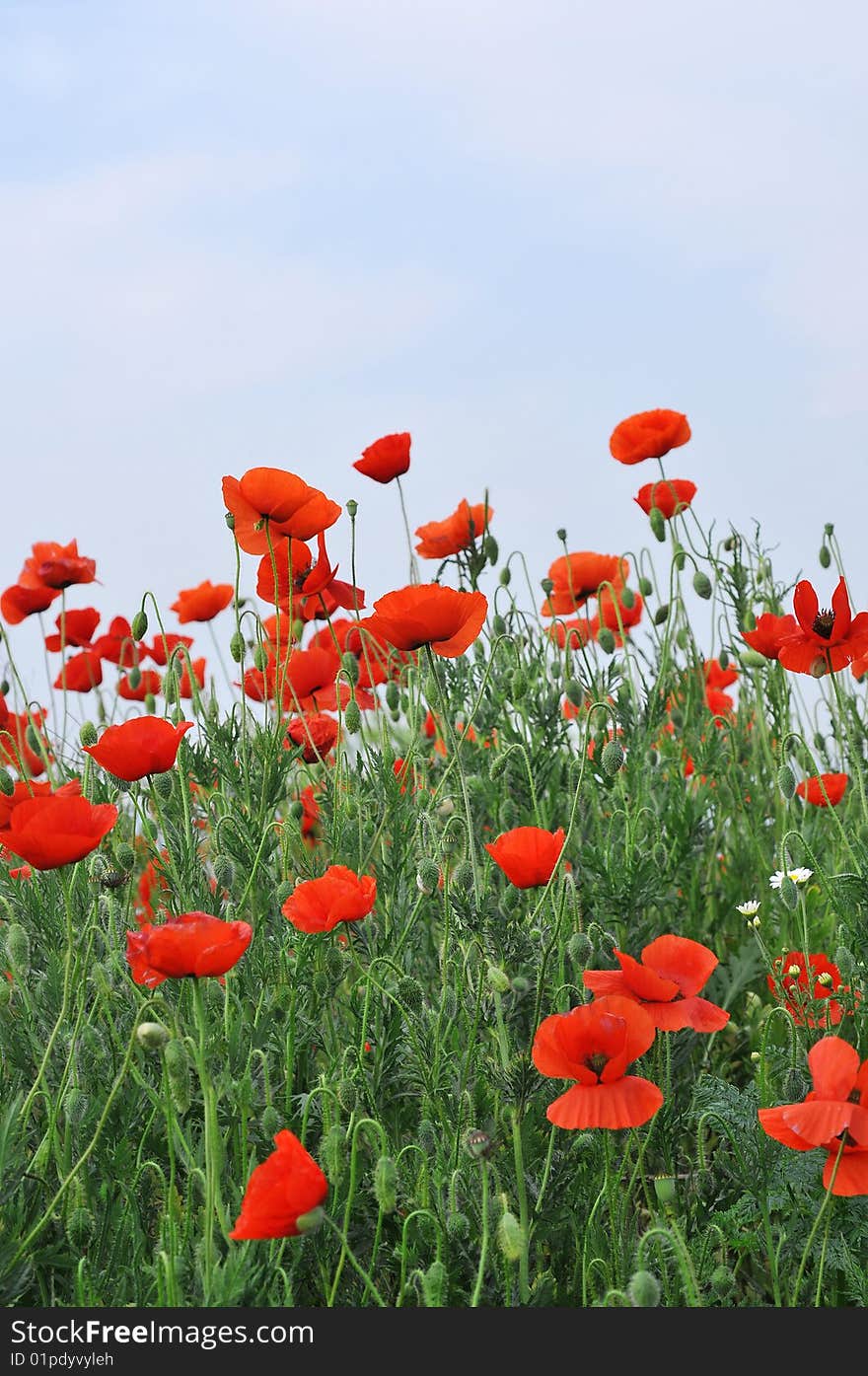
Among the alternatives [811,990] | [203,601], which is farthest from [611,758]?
[203,601]

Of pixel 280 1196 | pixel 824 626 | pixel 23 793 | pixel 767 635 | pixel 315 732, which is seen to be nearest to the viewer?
pixel 280 1196

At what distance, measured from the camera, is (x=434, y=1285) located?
183cm

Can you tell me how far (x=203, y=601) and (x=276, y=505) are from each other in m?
1.46

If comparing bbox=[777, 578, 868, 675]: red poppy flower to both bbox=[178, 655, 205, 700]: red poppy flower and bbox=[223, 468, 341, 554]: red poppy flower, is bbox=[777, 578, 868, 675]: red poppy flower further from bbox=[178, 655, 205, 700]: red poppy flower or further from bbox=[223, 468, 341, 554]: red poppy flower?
bbox=[178, 655, 205, 700]: red poppy flower

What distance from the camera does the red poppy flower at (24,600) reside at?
3.88 meters

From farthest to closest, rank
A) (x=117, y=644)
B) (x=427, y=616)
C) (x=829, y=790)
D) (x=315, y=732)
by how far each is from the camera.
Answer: (x=117, y=644)
(x=829, y=790)
(x=315, y=732)
(x=427, y=616)

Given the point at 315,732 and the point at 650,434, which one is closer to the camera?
the point at 315,732

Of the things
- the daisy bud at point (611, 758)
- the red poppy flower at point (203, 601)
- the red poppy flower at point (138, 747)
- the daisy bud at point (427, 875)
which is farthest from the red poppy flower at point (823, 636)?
the red poppy flower at point (203, 601)

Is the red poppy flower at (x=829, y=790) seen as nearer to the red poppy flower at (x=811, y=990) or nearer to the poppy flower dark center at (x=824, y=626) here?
the red poppy flower at (x=811, y=990)

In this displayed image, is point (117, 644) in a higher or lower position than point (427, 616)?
higher

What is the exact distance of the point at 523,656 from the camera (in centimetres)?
420

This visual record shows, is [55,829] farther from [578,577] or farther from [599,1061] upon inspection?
[578,577]

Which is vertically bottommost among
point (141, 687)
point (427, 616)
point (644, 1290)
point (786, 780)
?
point (644, 1290)

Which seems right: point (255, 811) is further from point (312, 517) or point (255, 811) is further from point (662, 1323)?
point (662, 1323)
